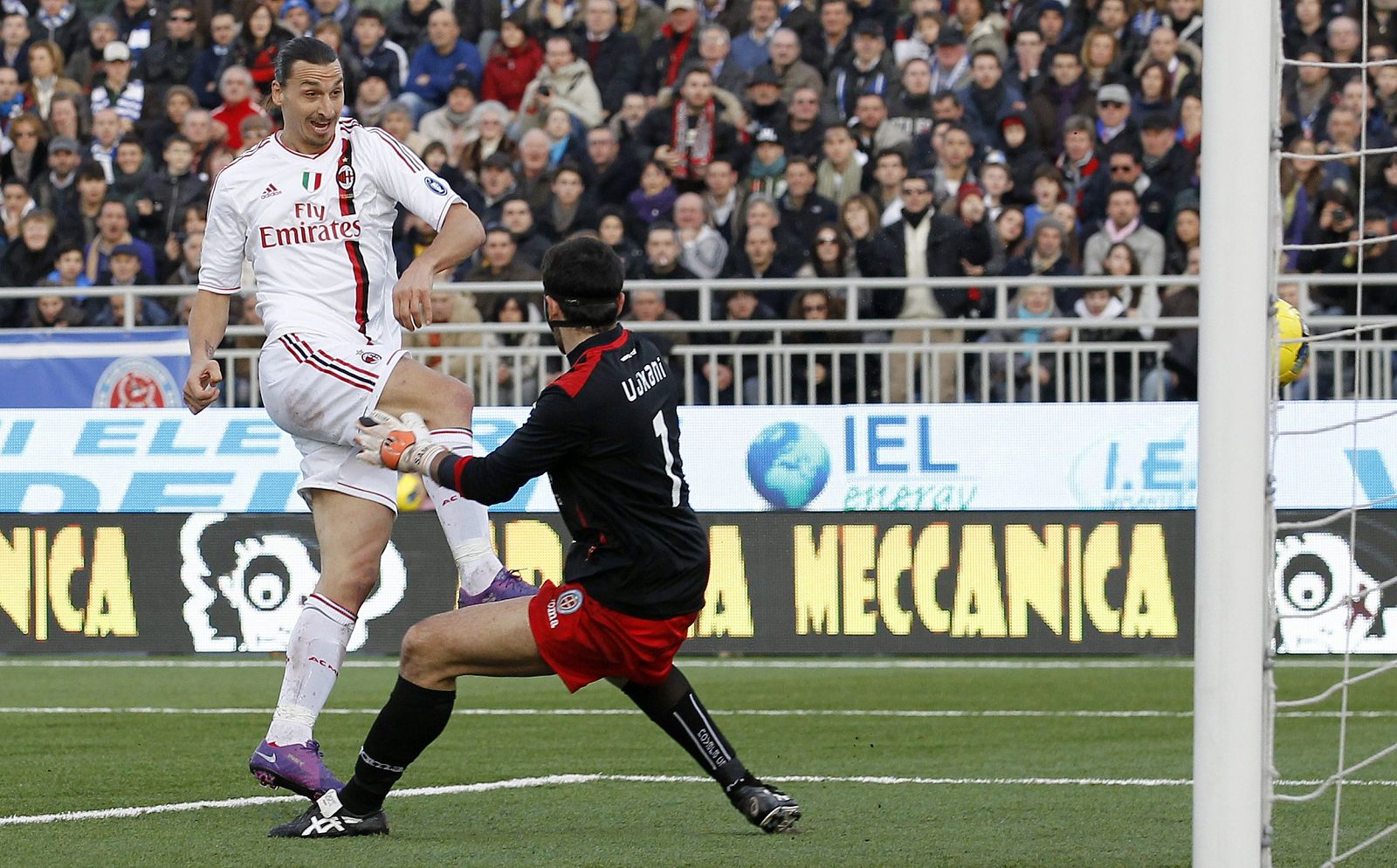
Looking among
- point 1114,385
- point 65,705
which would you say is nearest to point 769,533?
point 1114,385

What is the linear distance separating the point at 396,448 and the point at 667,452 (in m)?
0.74

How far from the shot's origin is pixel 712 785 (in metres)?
7.27

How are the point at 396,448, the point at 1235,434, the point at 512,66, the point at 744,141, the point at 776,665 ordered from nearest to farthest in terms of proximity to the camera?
the point at 1235,434
the point at 396,448
the point at 776,665
the point at 744,141
the point at 512,66

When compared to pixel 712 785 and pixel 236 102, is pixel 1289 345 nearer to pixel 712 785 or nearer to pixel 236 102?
pixel 712 785

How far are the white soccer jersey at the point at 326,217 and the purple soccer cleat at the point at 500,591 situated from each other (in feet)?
2.66

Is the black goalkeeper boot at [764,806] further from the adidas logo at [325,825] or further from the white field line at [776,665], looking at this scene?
the white field line at [776,665]

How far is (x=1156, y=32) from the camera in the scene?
15508 mm

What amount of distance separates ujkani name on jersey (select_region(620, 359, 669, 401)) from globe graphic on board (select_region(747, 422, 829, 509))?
6.27m

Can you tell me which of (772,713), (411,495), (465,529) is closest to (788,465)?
(411,495)

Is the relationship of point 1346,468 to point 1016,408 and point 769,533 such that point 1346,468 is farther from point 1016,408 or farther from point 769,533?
point 769,533

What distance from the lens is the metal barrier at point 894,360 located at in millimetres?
13102

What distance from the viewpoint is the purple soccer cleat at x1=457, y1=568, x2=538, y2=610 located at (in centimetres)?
640

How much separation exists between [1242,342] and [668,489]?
7.12 feet

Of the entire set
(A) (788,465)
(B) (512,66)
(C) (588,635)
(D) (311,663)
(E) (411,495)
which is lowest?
(E) (411,495)
